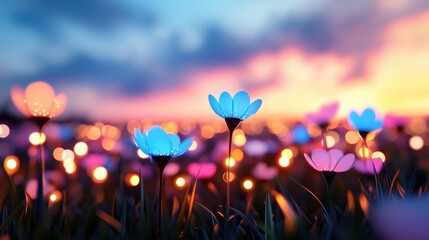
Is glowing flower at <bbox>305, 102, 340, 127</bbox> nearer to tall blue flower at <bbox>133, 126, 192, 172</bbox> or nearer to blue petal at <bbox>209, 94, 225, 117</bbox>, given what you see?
blue petal at <bbox>209, 94, 225, 117</bbox>

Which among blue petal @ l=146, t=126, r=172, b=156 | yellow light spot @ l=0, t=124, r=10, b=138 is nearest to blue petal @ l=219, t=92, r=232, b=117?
blue petal @ l=146, t=126, r=172, b=156

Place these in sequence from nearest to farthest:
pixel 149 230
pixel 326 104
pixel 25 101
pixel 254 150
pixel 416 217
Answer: pixel 416 217 < pixel 149 230 < pixel 25 101 < pixel 326 104 < pixel 254 150

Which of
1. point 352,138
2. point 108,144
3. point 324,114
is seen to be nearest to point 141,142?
point 324,114

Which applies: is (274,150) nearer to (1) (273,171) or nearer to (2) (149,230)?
(1) (273,171)

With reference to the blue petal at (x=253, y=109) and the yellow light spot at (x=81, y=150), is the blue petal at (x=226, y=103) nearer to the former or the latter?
the blue petal at (x=253, y=109)

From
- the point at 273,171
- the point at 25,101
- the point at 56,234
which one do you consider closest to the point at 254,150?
the point at 273,171
